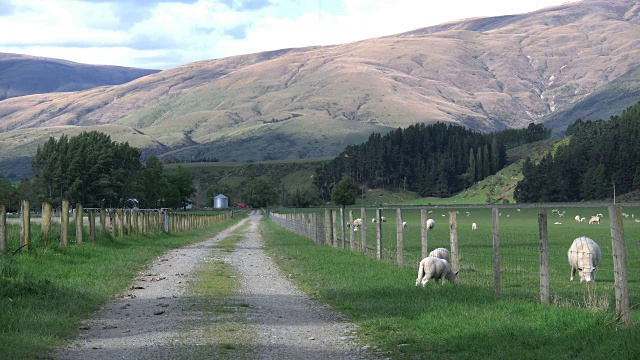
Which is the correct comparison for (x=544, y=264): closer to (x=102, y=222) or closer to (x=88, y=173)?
(x=102, y=222)

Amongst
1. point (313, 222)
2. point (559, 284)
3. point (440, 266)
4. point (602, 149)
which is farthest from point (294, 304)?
Answer: point (602, 149)

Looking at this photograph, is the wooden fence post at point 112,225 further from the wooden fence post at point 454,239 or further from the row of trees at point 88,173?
the row of trees at point 88,173

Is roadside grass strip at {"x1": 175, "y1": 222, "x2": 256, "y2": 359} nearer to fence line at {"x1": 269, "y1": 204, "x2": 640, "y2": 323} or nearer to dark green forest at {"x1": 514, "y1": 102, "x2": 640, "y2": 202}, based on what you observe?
fence line at {"x1": 269, "y1": 204, "x2": 640, "y2": 323}

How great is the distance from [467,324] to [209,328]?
3.95 meters

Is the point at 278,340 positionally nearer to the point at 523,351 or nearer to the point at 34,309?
the point at 523,351

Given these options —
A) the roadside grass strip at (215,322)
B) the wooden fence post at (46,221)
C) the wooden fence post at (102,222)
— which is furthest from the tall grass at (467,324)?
the wooden fence post at (102,222)

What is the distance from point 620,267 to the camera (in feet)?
40.5

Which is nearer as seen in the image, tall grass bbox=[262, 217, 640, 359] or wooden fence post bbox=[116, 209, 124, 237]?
tall grass bbox=[262, 217, 640, 359]

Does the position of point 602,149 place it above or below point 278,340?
above

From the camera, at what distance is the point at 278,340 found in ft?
40.4

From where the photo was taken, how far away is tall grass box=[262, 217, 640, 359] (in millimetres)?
11039

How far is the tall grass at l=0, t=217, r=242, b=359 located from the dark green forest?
487 ft

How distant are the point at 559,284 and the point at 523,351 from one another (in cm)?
1212

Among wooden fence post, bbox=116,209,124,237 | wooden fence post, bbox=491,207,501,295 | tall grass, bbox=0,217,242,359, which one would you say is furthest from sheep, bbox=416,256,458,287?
wooden fence post, bbox=116,209,124,237
